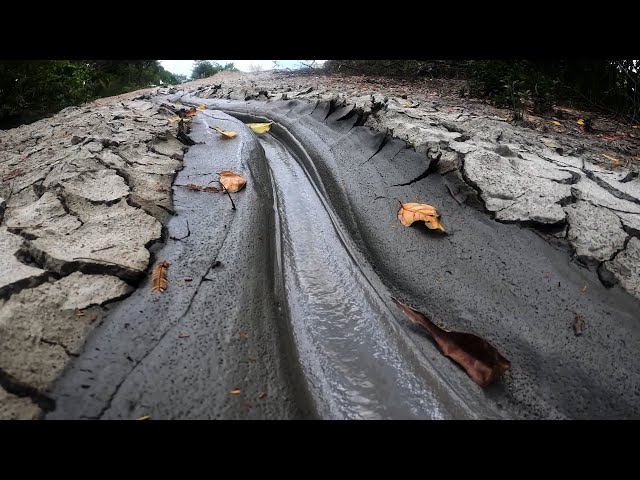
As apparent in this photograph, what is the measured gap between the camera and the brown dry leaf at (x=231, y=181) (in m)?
2.47

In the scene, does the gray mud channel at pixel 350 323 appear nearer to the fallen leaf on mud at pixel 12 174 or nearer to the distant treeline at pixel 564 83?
the fallen leaf on mud at pixel 12 174

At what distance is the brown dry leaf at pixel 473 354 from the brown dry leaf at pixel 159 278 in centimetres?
113

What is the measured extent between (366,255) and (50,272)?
146cm

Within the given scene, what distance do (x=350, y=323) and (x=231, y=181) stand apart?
58.5 inches

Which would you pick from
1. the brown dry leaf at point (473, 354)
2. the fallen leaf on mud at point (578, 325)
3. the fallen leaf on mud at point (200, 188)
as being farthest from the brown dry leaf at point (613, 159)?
the fallen leaf on mud at point (200, 188)

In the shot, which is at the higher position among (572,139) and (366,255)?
(572,139)

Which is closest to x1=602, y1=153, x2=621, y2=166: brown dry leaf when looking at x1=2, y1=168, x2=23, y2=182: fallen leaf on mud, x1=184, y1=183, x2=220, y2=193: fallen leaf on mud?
x1=184, y1=183, x2=220, y2=193: fallen leaf on mud

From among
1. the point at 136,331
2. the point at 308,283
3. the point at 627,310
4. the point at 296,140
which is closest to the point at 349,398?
the point at 308,283

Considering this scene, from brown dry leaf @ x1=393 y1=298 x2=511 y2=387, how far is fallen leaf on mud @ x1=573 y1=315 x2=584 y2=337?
0.37 m

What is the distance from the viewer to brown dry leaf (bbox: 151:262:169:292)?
1.51m

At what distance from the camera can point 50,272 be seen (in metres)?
1.42
